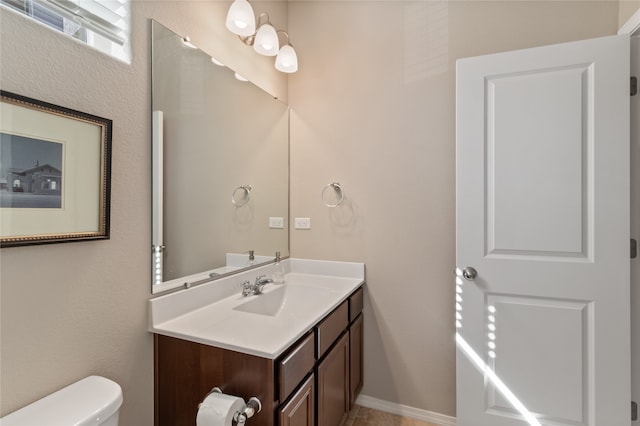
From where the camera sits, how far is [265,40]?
1.74 metres

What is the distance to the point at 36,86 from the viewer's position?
0.91m

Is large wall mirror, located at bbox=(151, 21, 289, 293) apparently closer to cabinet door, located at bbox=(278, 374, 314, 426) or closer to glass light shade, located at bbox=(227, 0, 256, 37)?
glass light shade, located at bbox=(227, 0, 256, 37)

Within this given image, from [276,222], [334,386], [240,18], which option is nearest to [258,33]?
[240,18]

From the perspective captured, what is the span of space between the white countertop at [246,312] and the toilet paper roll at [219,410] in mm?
150

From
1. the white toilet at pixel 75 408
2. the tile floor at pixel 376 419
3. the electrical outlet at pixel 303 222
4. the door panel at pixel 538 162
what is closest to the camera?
the white toilet at pixel 75 408

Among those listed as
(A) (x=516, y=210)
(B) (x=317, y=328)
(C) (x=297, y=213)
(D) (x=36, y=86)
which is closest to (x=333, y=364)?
(B) (x=317, y=328)

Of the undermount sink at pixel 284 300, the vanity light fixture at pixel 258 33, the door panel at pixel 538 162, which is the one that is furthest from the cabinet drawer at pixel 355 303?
the vanity light fixture at pixel 258 33

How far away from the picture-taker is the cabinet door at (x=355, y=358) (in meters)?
1.78

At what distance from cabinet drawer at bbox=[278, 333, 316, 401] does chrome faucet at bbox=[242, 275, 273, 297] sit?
50cm

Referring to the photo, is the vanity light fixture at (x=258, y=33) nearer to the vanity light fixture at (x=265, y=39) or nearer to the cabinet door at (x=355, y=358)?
the vanity light fixture at (x=265, y=39)

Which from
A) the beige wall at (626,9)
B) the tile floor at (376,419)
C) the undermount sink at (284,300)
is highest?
the beige wall at (626,9)

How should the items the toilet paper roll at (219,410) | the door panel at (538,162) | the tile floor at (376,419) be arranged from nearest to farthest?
the toilet paper roll at (219,410)
the door panel at (538,162)
the tile floor at (376,419)

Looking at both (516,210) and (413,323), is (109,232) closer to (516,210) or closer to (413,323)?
(413,323)

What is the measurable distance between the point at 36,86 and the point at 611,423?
2590mm
